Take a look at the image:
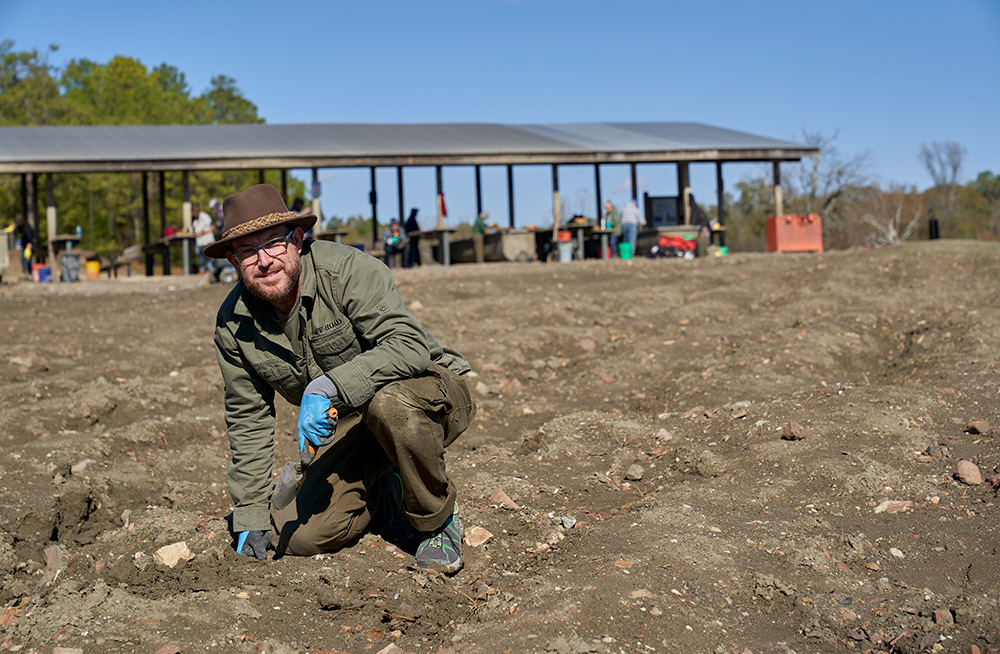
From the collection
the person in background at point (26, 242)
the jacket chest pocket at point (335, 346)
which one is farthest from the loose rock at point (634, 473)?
the person in background at point (26, 242)

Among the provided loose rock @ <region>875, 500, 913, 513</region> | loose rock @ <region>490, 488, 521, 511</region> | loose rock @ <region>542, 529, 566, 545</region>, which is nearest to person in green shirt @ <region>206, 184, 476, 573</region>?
loose rock @ <region>542, 529, 566, 545</region>

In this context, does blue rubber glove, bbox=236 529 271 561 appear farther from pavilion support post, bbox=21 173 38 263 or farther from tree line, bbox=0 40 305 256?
tree line, bbox=0 40 305 256

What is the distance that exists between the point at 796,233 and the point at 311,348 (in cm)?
1616

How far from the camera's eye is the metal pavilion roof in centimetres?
1838

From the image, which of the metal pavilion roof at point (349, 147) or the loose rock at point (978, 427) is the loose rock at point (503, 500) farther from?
the metal pavilion roof at point (349, 147)

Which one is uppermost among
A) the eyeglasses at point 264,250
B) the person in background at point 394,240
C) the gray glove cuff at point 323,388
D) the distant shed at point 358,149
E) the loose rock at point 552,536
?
the distant shed at point 358,149

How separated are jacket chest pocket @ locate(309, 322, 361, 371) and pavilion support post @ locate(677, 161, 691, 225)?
18.2 m

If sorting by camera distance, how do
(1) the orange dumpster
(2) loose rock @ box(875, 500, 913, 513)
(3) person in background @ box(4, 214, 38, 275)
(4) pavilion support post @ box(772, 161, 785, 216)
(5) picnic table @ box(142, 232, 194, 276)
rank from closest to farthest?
1. (2) loose rock @ box(875, 500, 913, 513)
2. (5) picnic table @ box(142, 232, 194, 276)
3. (3) person in background @ box(4, 214, 38, 275)
4. (1) the orange dumpster
5. (4) pavilion support post @ box(772, 161, 785, 216)

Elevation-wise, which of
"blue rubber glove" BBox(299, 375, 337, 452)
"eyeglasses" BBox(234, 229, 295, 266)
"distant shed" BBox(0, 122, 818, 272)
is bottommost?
"blue rubber glove" BBox(299, 375, 337, 452)

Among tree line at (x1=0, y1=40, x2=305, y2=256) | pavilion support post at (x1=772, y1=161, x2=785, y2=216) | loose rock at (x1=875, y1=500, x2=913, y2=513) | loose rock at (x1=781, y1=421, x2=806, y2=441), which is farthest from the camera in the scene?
tree line at (x1=0, y1=40, x2=305, y2=256)

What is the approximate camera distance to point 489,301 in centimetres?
1053

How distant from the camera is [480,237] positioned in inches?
734

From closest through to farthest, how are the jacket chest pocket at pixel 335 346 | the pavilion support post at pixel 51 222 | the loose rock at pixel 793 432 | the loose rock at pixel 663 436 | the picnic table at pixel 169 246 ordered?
the jacket chest pocket at pixel 335 346, the loose rock at pixel 793 432, the loose rock at pixel 663 436, the pavilion support post at pixel 51 222, the picnic table at pixel 169 246

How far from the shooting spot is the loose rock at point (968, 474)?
161 inches
